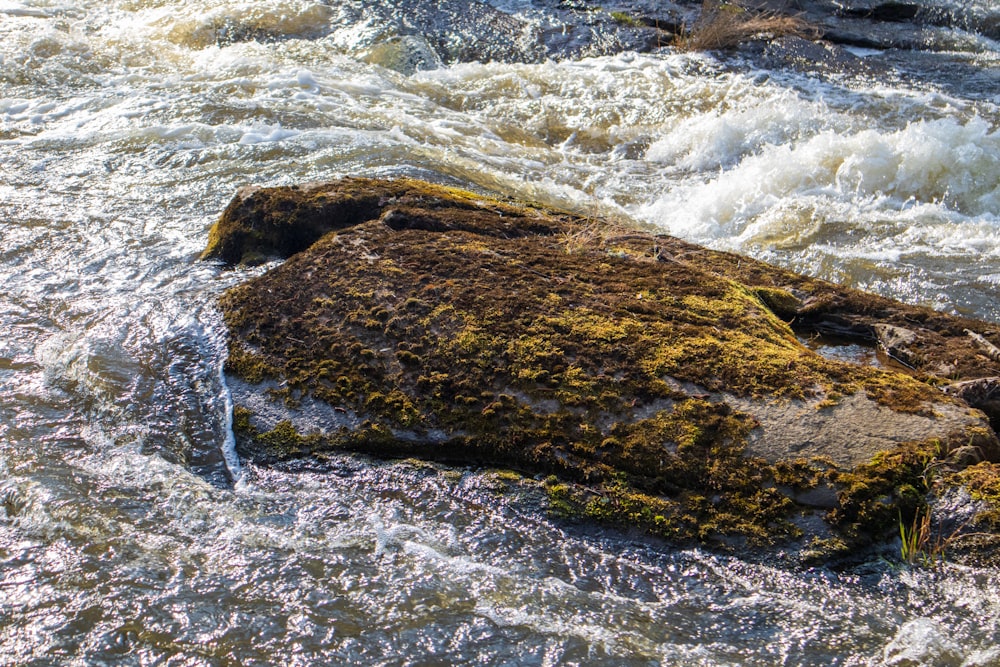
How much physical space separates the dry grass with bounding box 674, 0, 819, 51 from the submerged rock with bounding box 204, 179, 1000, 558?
352 inches

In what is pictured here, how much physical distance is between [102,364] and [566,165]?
5.91 metres

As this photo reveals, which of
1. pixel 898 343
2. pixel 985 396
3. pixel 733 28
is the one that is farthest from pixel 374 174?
pixel 733 28

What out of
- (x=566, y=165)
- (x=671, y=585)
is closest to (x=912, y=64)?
(x=566, y=165)

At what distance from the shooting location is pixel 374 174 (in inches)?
289

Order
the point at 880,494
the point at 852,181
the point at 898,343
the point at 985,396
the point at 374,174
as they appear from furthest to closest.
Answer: the point at 852,181
the point at 374,174
the point at 898,343
the point at 985,396
the point at 880,494

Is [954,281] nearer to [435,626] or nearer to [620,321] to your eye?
[620,321]

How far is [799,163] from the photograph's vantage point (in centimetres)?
858

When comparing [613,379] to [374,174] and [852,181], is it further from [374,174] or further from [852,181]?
[852,181]

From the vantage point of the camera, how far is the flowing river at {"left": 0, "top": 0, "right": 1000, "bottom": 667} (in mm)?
3062

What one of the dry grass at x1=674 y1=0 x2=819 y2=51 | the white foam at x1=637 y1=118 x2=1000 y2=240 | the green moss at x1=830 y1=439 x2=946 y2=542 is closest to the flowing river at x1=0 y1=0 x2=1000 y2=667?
the white foam at x1=637 y1=118 x2=1000 y2=240

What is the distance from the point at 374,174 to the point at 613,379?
4.20 metres

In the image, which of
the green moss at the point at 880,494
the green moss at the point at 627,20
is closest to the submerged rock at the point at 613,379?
the green moss at the point at 880,494

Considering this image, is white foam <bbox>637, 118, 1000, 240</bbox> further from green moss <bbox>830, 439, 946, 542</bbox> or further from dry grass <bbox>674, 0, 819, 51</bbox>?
dry grass <bbox>674, 0, 819, 51</bbox>

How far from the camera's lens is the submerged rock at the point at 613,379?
339cm
